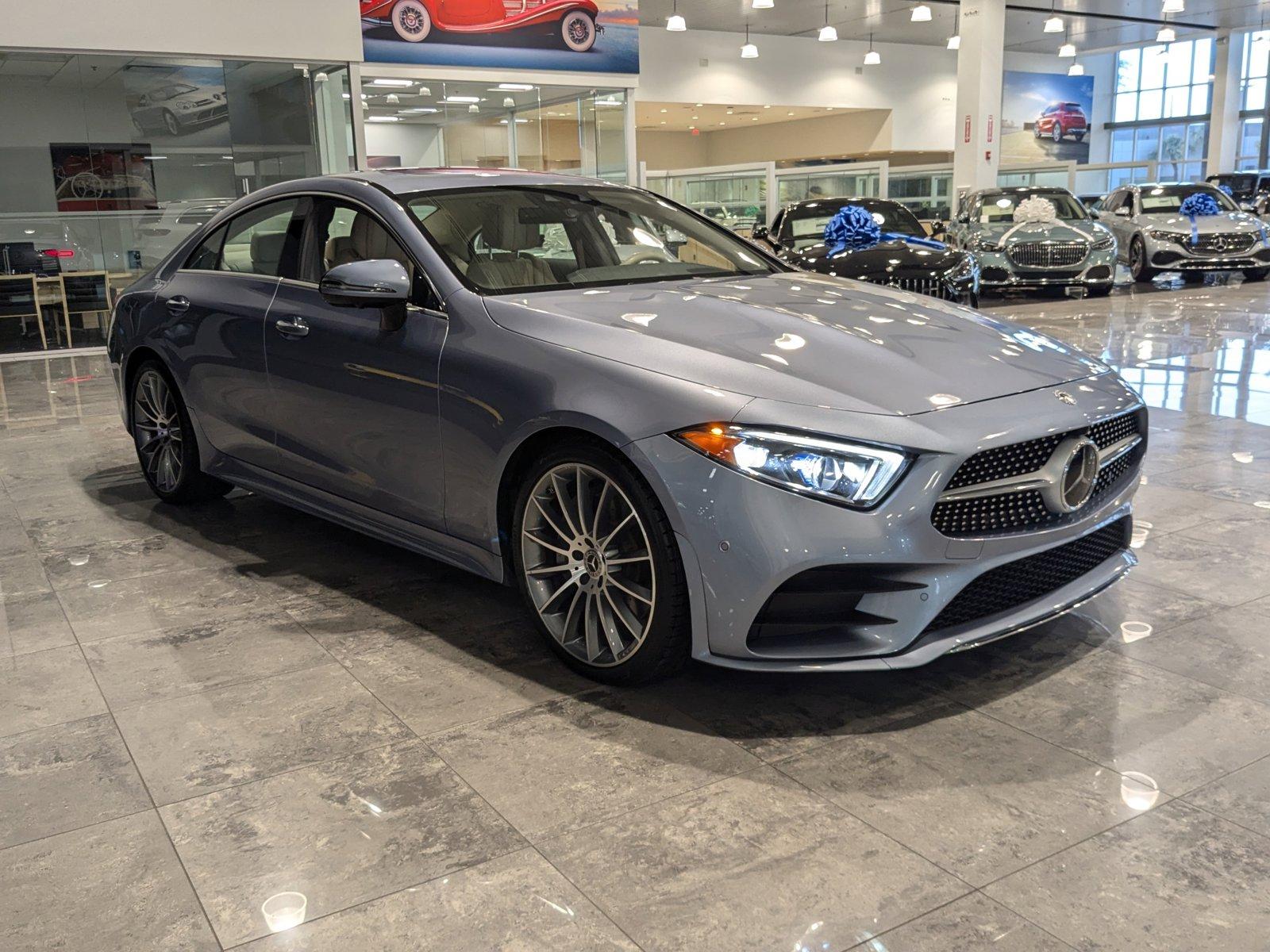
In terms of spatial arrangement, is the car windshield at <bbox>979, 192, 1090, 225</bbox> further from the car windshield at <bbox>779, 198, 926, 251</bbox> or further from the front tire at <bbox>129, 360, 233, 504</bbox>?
the front tire at <bbox>129, 360, 233, 504</bbox>

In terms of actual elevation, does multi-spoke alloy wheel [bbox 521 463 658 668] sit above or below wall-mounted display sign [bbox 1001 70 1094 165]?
below

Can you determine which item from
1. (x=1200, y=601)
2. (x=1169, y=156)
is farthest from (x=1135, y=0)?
(x=1200, y=601)

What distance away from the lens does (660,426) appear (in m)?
2.53

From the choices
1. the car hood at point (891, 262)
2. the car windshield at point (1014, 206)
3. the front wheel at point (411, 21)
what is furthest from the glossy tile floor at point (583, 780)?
the front wheel at point (411, 21)

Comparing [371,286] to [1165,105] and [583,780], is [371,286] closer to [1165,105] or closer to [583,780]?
[583,780]

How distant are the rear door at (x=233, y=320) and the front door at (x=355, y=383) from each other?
103mm

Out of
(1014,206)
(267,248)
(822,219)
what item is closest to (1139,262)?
(1014,206)

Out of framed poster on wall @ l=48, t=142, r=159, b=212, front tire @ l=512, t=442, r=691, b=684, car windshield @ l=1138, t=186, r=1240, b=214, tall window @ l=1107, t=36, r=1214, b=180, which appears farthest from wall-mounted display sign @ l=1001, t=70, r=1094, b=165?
front tire @ l=512, t=442, r=691, b=684

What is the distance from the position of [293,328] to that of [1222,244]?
14797 mm

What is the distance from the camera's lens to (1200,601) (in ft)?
11.1

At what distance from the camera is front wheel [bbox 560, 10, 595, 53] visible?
14.5 meters

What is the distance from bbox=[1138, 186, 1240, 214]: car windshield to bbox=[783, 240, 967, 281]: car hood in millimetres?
9455

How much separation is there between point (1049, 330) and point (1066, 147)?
87.7 feet

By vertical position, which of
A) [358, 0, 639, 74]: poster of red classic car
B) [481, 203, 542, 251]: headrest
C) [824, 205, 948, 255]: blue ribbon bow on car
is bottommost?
[824, 205, 948, 255]: blue ribbon bow on car
